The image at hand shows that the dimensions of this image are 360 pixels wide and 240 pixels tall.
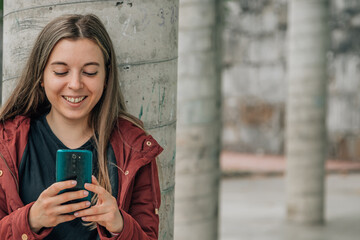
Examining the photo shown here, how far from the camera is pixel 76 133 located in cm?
193

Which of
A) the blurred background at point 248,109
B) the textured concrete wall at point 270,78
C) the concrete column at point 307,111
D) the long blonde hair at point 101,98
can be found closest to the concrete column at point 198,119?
the blurred background at point 248,109

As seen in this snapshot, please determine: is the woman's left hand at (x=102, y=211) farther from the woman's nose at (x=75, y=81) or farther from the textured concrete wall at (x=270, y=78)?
the textured concrete wall at (x=270, y=78)

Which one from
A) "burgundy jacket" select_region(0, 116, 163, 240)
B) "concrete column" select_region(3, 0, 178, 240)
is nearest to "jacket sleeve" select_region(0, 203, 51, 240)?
"burgundy jacket" select_region(0, 116, 163, 240)

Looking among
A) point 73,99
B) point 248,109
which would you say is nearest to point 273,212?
point 73,99

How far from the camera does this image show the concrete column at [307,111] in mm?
8859

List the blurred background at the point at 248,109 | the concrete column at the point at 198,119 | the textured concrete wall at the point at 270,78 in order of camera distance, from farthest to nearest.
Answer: the textured concrete wall at the point at 270,78, the concrete column at the point at 198,119, the blurred background at the point at 248,109

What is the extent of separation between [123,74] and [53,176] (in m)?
0.44

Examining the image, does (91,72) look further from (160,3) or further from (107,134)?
(160,3)

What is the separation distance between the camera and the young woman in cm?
179

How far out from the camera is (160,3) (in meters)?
2.10

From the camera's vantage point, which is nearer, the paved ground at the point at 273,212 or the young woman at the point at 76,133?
the young woman at the point at 76,133

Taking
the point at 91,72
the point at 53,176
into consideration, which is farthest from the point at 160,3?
the point at 53,176

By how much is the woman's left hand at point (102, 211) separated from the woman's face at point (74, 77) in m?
0.33

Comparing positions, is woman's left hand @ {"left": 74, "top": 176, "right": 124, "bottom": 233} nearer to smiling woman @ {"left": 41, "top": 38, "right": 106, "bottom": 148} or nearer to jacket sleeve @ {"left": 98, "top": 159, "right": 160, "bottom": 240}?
jacket sleeve @ {"left": 98, "top": 159, "right": 160, "bottom": 240}
